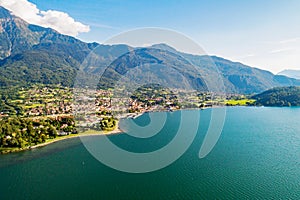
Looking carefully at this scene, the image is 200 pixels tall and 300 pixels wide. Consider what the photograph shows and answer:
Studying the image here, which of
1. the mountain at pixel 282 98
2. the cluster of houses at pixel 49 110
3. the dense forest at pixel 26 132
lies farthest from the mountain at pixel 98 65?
the mountain at pixel 282 98

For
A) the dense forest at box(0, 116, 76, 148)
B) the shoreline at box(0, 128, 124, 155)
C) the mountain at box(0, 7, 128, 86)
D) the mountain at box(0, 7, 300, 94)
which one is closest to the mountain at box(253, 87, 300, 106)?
the mountain at box(0, 7, 300, 94)

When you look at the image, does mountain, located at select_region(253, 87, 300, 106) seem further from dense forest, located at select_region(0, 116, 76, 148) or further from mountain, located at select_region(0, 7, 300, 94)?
dense forest, located at select_region(0, 116, 76, 148)

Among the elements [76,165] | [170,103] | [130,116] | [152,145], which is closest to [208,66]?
[170,103]

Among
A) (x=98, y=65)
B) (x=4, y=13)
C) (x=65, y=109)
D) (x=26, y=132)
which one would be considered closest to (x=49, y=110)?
(x=65, y=109)

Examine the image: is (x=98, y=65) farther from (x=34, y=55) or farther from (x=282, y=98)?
(x=282, y=98)

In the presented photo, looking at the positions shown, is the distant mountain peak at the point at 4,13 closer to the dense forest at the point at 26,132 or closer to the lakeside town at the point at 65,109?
the lakeside town at the point at 65,109

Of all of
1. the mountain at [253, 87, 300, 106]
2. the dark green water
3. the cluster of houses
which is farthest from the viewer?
the mountain at [253, 87, 300, 106]
